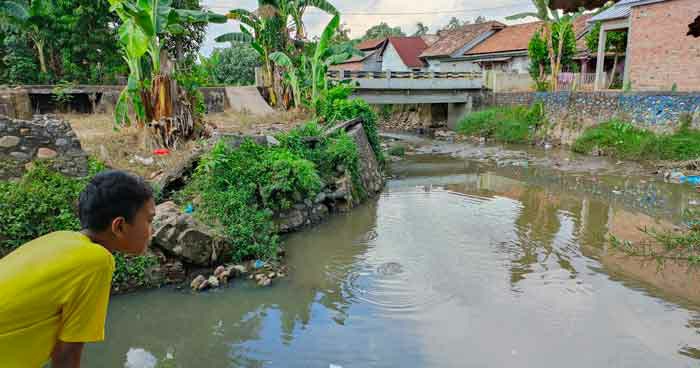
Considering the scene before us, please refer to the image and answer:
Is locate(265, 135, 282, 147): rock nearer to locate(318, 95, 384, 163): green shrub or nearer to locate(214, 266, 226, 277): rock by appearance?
locate(214, 266, 226, 277): rock

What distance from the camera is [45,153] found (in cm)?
663

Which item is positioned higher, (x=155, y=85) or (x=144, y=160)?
(x=155, y=85)

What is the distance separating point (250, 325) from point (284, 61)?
36.5ft

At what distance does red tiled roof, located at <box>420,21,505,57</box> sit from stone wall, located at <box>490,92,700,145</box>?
411 inches

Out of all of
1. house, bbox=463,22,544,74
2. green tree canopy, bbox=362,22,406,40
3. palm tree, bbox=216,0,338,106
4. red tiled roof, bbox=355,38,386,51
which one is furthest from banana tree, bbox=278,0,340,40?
green tree canopy, bbox=362,22,406,40

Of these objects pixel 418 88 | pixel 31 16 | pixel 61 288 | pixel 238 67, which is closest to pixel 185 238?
pixel 61 288

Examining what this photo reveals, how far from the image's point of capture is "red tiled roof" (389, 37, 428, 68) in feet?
118

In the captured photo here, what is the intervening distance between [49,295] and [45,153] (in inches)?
240

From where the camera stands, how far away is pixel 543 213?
409 inches

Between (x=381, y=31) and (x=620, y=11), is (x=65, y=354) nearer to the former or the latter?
(x=620, y=11)

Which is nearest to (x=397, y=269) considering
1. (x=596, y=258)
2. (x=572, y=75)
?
(x=596, y=258)

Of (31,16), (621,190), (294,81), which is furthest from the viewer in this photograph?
(294,81)

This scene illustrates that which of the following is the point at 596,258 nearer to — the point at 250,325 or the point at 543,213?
the point at 543,213

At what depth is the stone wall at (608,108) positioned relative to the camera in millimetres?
15672
